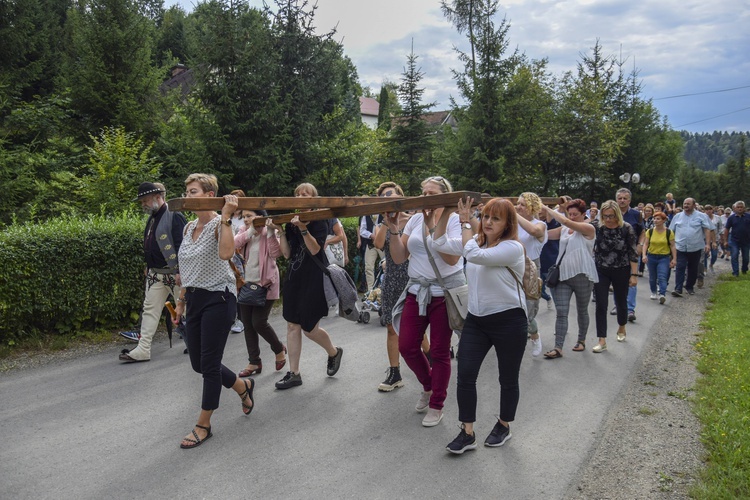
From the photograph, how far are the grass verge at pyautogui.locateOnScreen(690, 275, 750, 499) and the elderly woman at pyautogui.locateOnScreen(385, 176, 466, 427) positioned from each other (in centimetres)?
197

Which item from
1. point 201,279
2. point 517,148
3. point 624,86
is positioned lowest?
point 201,279

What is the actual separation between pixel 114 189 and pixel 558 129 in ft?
70.5

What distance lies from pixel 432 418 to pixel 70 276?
510cm

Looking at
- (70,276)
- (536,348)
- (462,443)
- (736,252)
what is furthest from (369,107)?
(462,443)

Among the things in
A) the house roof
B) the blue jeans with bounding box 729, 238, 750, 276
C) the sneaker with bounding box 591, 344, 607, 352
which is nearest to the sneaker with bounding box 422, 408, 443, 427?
the sneaker with bounding box 591, 344, 607, 352

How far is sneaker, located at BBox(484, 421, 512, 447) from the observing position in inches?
170

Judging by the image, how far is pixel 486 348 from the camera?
428 centimetres

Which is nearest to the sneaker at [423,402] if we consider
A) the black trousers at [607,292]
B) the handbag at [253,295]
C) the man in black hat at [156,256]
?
the handbag at [253,295]

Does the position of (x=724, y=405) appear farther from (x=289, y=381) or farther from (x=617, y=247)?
(x=289, y=381)

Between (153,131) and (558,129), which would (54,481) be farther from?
(558,129)

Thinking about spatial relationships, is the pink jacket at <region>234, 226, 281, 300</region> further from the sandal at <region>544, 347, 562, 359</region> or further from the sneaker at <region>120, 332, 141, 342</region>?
the sandal at <region>544, 347, 562, 359</region>

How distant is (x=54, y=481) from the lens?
3.78 meters

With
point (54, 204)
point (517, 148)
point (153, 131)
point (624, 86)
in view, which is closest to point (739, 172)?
point (624, 86)

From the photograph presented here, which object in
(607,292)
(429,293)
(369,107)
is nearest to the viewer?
(429,293)
